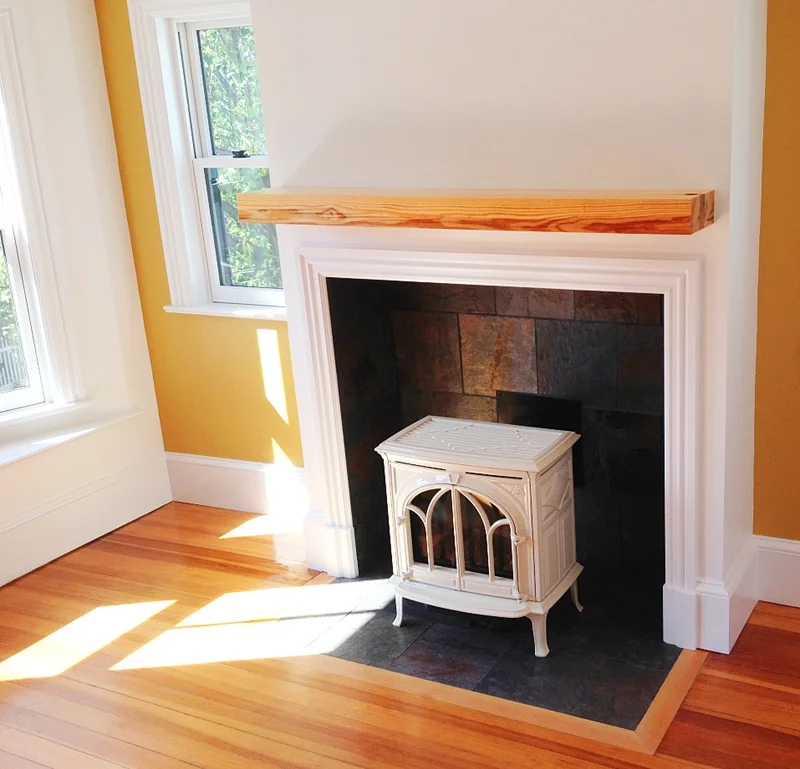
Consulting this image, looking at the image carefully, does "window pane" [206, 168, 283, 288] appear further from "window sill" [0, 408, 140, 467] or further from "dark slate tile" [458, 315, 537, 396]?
"dark slate tile" [458, 315, 537, 396]

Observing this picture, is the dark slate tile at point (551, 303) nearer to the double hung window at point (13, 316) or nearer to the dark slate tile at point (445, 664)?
the dark slate tile at point (445, 664)

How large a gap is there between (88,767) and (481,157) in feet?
7.12

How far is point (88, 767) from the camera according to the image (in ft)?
9.97

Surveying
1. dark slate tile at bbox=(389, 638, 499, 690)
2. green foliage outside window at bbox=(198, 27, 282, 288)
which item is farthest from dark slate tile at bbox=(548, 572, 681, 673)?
green foliage outside window at bbox=(198, 27, 282, 288)

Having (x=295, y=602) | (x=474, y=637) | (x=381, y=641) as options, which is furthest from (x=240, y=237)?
(x=474, y=637)

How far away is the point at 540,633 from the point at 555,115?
64.1 inches

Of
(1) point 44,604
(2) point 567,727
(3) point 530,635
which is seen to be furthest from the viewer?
(1) point 44,604

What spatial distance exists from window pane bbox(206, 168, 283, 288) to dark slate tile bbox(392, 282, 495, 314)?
0.71 m

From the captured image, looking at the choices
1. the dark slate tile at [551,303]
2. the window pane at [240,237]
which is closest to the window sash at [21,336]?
the window pane at [240,237]

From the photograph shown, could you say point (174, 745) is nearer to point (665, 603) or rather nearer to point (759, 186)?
point (665, 603)

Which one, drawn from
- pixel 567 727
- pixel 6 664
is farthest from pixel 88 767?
pixel 567 727

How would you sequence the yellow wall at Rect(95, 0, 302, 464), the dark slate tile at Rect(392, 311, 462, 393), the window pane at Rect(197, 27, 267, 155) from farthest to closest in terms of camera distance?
the yellow wall at Rect(95, 0, 302, 464)
the window pane at Rect(197, 27, 267, 155)
the dark slate tile at Rect(392, 311, 462, 393)

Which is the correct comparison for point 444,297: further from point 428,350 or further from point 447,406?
point 447,406

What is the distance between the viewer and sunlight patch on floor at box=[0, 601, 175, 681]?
3596 millimetres
